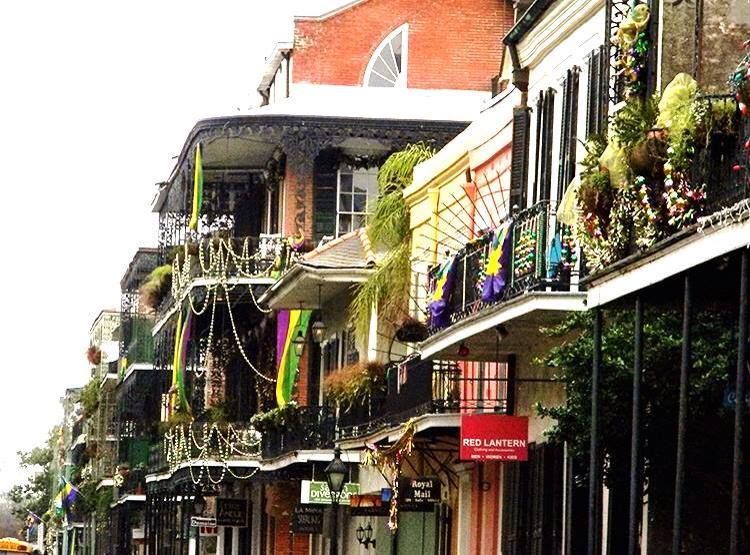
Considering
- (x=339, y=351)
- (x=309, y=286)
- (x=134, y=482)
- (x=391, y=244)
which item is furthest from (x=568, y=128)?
(x=134, y=482)

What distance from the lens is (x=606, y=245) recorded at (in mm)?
16250

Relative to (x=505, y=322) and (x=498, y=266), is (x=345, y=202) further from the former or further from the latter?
(x=505, y=322)

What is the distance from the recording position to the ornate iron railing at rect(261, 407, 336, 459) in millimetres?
36219

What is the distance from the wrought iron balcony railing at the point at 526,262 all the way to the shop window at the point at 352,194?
1915cm

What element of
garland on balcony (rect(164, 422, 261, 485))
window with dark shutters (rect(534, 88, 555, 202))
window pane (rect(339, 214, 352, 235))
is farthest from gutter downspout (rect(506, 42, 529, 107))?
garland on balcony (rect(164, 422, 261, 485))

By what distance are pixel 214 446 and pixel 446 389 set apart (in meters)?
16.8

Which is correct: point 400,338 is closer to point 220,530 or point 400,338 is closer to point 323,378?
point 323,378

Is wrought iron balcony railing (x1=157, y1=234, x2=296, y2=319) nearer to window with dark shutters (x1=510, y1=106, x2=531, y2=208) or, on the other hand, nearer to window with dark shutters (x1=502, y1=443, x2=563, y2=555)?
window with dark shutters (x1=502, y1=443, x2=563, y2=555)

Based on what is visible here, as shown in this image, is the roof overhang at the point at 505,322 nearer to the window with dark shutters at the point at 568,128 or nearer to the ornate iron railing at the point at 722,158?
the window with dark shutters at the point at 568,128

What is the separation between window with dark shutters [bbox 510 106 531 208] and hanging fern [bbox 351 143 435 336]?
21.2ft

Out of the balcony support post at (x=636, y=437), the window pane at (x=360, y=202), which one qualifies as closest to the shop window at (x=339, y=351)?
the window pane at (x=360, y=202)

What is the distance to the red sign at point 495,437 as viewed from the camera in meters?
23.2

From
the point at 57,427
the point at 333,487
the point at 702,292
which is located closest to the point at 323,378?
the point at 333,487

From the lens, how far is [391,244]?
31.7 meters
